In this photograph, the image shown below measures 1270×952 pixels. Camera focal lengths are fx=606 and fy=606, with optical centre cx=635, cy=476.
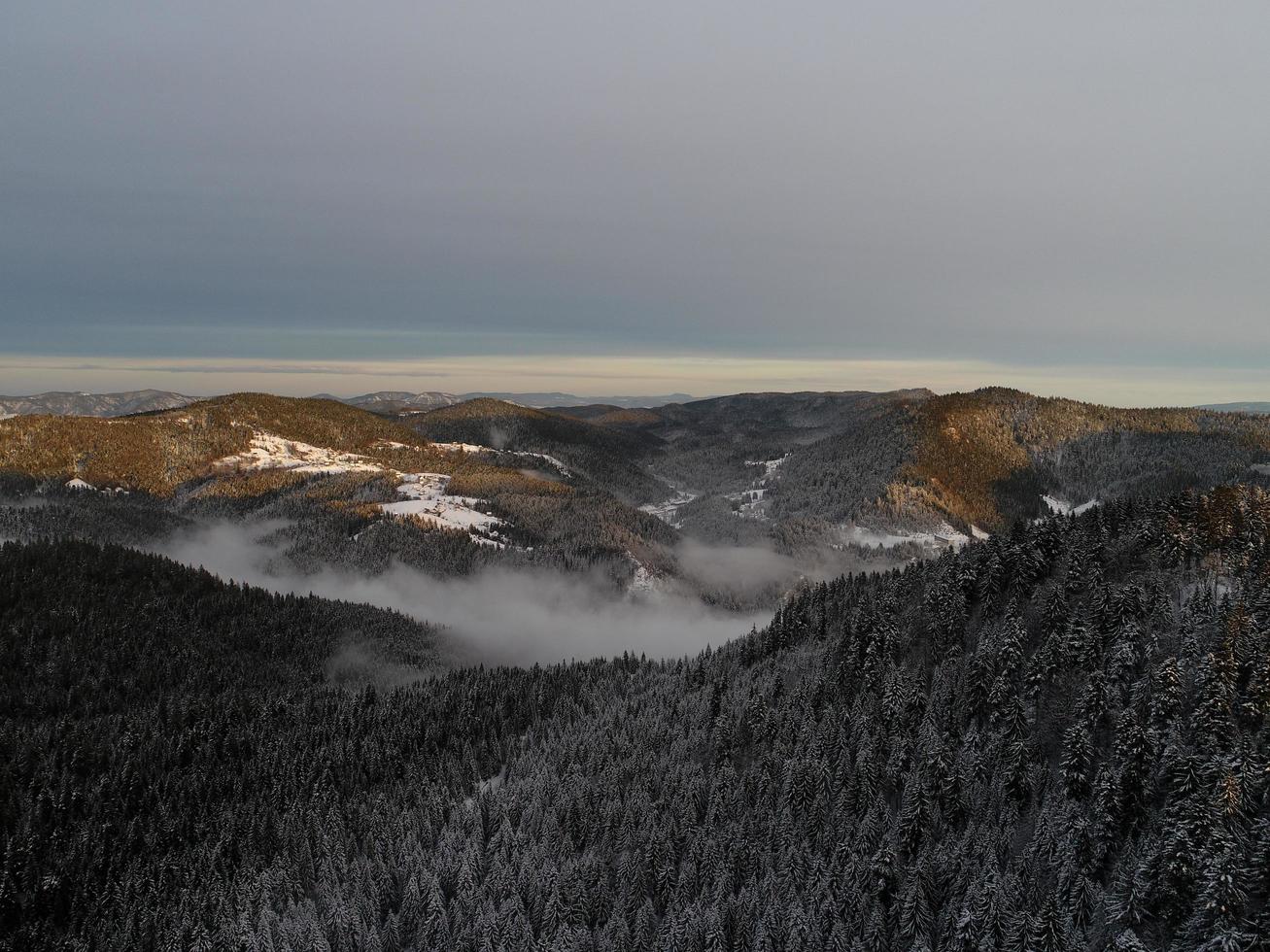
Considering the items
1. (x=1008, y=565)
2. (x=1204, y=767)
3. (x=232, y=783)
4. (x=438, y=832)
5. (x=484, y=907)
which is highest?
(x=1008, y=565)

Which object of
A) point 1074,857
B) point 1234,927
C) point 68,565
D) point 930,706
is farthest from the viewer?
point 68,565

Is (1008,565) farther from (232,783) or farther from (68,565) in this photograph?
(68,565)

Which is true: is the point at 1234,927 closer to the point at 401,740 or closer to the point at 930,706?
the point at 930,706

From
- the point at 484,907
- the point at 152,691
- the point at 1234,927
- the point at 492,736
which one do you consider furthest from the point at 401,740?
the point at 1234,927

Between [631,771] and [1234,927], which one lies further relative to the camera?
[631,771]

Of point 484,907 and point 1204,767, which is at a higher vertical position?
point 1204,767

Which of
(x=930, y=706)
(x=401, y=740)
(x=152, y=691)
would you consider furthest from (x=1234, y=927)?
(x=152, y=691)

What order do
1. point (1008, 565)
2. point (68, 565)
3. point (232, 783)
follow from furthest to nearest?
point (68, 565) < point (232, 783) < point (1008, 565)
